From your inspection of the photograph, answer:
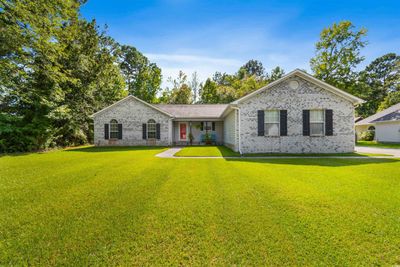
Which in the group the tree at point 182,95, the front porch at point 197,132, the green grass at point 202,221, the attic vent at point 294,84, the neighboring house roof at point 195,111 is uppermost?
the tree at point 182,95

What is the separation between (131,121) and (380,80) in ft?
173

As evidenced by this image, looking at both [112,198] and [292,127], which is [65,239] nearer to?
[112,198]

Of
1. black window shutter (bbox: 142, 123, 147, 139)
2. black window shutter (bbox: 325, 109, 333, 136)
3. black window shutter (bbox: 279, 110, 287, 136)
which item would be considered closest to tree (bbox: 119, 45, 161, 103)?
black window shutter (bbox: 142, 123, 147, 139)

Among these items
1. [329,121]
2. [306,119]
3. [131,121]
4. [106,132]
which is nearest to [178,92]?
[131,121]

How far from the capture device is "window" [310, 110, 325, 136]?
11.6 metres

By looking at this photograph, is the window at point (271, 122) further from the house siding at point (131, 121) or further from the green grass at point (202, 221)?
the house siding at point (131, 121)

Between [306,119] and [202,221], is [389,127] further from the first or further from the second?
[202,221]

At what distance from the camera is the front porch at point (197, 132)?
1895 centimetres

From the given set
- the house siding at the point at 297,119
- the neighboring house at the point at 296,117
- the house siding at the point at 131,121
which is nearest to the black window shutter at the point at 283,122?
the neighboring house at the point at 296,117

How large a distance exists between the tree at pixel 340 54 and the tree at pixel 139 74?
90.9 ft

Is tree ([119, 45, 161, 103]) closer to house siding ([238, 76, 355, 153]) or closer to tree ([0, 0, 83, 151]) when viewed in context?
tree ([0, 0, 83, 151])

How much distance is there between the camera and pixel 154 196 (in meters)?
4.61

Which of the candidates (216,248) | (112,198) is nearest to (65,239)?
(112,198)

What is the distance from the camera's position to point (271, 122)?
38.3 feet
